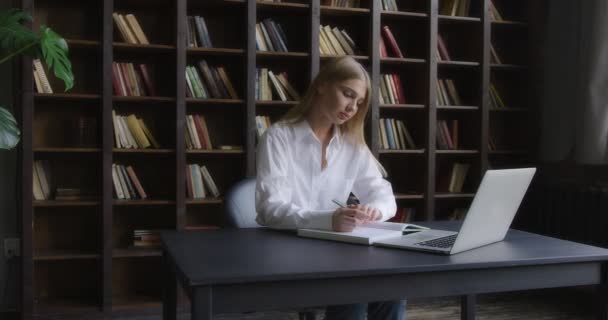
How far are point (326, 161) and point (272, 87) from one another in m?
1.59

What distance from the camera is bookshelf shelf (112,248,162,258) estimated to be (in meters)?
3.44

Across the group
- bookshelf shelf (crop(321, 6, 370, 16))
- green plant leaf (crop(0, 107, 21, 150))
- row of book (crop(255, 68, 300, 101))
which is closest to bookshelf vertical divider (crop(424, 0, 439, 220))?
bookshelf shelf (crop(321, 6, 370, 16))

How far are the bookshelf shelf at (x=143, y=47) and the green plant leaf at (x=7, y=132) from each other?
0.83 m

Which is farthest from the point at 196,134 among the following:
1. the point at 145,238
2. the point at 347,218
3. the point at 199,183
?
the point at 347,218

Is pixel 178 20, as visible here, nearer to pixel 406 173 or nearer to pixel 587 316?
pixel 406 173

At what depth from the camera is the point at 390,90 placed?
3.98 meters

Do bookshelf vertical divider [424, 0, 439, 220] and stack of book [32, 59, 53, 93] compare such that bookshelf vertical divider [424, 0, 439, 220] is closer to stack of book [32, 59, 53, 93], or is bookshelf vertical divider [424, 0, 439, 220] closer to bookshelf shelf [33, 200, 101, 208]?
→ bookshelf shelf [33, 200, 101, 208]

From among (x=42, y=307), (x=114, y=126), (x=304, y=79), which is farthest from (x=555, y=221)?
(x=42, y=307)

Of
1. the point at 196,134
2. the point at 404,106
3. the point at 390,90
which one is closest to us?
the point at 196,134

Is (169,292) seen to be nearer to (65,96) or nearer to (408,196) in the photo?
(65,96)

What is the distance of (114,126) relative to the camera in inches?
136

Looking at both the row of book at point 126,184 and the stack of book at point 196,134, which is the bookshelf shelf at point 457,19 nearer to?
the stack of book at point 196,134

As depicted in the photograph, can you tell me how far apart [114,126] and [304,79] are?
1185 mm

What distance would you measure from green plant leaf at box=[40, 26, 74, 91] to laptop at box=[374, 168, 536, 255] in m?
1.86
